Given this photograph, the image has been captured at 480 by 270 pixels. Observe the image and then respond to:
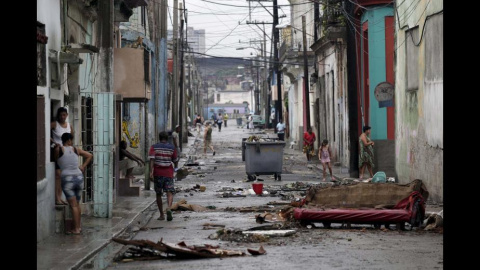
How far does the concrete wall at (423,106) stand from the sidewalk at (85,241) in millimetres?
6165

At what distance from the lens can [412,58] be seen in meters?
23.7

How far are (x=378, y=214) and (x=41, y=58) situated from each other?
18.6 ft

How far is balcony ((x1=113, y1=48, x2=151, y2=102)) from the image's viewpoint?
24125 mm

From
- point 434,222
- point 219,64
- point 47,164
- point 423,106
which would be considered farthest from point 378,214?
point 219,64

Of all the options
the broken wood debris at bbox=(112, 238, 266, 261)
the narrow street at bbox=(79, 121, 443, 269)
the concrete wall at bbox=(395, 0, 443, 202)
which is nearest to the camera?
the narrow street at bbox=(79, 121, 443, 269)

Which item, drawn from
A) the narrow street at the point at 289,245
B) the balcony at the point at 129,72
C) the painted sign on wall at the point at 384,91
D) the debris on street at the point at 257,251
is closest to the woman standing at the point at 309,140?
the painted sign on wall at the point at 384,91

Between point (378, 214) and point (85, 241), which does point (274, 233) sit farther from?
point (85, 241)

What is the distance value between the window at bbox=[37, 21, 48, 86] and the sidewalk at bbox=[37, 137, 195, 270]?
243 centimetres

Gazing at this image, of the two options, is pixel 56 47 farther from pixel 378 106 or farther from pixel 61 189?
pixel 378 106

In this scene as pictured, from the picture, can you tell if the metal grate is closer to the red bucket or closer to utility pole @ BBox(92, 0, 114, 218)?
utility pole @ BBox(92, 0, 114, 218)

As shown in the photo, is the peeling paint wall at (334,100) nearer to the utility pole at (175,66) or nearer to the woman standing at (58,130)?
the utility pole at (175,66)

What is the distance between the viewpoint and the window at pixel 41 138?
566 inches

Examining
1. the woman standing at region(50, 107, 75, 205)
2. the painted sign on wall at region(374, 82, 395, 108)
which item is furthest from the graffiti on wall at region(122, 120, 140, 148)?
the woman standing at region(50, 107, 75, 205)
